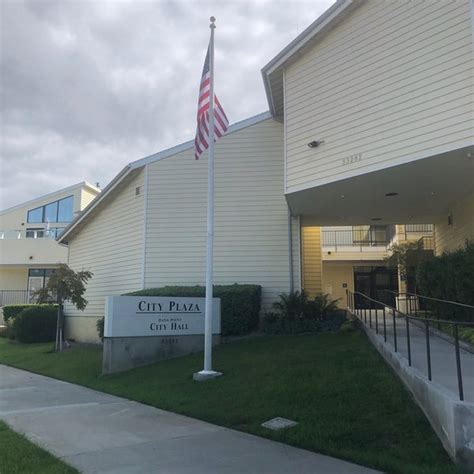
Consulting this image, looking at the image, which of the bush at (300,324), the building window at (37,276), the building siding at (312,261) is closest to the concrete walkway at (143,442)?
the bush at (300,324)

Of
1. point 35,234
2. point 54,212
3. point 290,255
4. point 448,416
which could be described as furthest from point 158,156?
point 54,212

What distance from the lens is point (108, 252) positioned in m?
20.1

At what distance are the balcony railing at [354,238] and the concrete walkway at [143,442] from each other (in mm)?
18411

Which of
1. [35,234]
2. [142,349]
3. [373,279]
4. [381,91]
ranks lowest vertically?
[142,349]

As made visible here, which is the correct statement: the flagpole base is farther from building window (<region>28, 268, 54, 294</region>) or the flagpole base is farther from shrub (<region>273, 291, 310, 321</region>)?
building window (<region>28, 268, 54, 294</region>)

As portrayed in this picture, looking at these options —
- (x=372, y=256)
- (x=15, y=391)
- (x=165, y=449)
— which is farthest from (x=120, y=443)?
(x=372, y=256)

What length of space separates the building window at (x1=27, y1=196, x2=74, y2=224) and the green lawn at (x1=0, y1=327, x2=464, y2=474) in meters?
28.1

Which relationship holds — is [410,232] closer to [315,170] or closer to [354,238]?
[354,238]

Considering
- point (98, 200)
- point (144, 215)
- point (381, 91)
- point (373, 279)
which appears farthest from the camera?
point (373, 279)

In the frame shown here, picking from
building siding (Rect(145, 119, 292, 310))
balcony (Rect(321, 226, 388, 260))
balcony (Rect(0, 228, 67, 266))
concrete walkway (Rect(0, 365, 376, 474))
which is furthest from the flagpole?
balcony (Rect(0, 228, 67, 266))

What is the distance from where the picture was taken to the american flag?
37.8 ft

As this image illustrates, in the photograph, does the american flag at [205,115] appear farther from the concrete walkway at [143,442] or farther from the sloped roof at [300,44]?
the concrete walkway at [143,442]

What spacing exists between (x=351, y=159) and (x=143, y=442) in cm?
783

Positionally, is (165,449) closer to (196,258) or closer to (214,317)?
(214,317)
